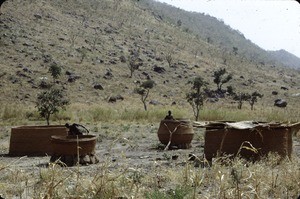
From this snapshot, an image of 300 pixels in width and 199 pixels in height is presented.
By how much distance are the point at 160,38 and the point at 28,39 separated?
30.6m

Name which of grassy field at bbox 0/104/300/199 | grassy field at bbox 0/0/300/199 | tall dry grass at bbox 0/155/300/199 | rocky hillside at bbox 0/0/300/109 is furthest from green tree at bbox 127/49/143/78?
tall dry grass at bbox 0/155/300/199

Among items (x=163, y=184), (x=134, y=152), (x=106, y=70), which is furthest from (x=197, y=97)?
(x=163, y=184)

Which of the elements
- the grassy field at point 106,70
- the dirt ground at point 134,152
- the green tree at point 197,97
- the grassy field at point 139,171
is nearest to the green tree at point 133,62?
the grassy field at point 106,70

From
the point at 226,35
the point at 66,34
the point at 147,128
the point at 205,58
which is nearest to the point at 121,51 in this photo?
the point at 66,34

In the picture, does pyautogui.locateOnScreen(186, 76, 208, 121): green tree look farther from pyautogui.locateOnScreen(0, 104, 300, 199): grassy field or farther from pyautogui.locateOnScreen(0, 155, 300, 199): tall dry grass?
pyautogui.locateOnScreen(0, 155, 300, 199): tall dry grass

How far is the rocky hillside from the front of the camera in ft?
145

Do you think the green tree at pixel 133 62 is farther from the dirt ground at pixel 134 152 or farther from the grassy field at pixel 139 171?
the dirt ground at pixel 134 152

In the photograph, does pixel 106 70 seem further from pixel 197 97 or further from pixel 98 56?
pixel 197 97

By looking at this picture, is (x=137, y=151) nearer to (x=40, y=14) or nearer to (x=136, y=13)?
(x=40, y=14)

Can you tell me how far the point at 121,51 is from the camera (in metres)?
60.8

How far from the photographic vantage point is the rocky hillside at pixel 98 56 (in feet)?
145

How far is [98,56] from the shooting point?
5584cm

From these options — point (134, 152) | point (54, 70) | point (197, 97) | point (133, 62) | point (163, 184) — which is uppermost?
point (133, 62)

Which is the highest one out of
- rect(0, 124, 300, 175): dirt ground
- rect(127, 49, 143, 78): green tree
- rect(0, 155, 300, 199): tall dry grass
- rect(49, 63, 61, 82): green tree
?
rect(127, 49, 143, 78): green tree
